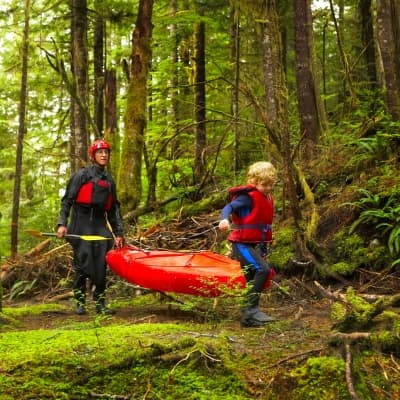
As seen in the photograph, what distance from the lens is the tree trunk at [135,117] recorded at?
11117 mm

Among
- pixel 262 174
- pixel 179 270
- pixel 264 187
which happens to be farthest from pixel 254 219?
pixel 179 270

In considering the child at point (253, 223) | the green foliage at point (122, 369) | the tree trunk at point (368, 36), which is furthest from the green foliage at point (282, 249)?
the tree trunk at point (368, 36)

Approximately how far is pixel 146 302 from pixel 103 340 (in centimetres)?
334

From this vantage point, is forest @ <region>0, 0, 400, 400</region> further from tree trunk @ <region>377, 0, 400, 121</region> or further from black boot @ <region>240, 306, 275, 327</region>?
black boot @ <region>240, 306, 275, 327</region>

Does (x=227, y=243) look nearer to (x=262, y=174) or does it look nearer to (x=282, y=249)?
(x=282, y=249)

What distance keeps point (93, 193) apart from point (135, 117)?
4.71 m

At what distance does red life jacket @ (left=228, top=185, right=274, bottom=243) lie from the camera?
18.0 ft

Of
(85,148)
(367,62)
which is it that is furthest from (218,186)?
(367,62)

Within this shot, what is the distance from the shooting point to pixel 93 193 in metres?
6.84

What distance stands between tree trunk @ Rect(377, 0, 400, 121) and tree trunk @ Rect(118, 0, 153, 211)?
16.0 ft

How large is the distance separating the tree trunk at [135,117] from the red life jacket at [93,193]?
13.9ft

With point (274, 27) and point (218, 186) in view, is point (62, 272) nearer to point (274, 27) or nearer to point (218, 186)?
point (218, 186)

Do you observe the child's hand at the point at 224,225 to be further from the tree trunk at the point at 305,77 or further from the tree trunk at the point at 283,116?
the tree trunk at the point at 305,77

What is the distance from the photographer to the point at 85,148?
12.5 metres
